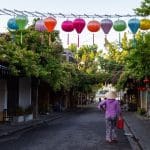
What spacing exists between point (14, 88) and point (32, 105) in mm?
3161

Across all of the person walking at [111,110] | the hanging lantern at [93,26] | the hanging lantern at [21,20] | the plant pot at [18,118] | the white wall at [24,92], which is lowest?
the plant pot at [18,118]

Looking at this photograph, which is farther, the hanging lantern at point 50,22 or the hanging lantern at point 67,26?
the hanging lantern at point 67,26

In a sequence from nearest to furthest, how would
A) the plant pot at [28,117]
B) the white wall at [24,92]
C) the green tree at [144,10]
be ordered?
1. the green tree at [144,10]
2. the plant pot at [28,117]
3. the white wall at [24,92]

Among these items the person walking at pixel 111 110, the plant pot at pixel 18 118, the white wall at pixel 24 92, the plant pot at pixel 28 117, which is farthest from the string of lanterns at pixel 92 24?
the white wall at pixel 24 92

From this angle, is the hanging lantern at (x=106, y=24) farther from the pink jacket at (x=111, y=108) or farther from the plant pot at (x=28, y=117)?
the plant pot at (x=28, y=117)

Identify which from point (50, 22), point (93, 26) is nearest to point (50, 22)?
point (50, 22)

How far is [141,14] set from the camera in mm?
22797

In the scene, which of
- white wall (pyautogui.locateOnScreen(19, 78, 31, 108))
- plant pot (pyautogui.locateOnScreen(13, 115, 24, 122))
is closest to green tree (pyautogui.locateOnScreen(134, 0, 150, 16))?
plant pot (pyautogui.locateOnScreen(13, 115, 24, 122))

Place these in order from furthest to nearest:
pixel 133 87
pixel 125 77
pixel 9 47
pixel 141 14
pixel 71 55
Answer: pixel 71 55
pixel 133 87
pixel 125 77
pixel 9 47
pixel 141 14

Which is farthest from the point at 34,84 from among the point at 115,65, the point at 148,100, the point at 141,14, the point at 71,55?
the point at 71,55

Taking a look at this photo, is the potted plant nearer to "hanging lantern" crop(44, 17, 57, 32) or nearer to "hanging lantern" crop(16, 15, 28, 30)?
"hanging lantern" crop(16, 15, 28, 30)

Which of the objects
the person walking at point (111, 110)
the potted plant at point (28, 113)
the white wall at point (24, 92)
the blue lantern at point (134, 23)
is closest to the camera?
the blue lantern at point (134, 23)

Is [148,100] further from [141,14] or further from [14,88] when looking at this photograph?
[141,14]

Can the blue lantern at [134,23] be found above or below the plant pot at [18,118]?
above
